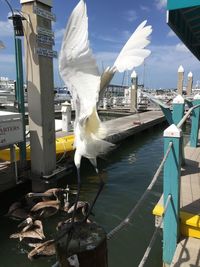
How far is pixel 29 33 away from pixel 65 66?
110 inches

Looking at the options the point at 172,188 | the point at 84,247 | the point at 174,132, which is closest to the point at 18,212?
the point at 172,188

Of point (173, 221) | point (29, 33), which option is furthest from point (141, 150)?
point (173, 221)

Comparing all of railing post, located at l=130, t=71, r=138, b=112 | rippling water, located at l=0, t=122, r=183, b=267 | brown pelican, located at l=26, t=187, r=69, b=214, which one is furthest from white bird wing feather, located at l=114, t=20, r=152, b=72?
railing post, located at l=130, t=71, r=138, b=112

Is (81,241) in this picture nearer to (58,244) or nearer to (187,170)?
(58,244)

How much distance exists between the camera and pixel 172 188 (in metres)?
2.46

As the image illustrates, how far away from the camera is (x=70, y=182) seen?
5734mm

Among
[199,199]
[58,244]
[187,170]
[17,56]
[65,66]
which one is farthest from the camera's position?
[17,56]

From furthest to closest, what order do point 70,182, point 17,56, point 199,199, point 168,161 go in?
point 70,182, point 17,56, point 199,199, point 168,161

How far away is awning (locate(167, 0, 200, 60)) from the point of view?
2.85 meters

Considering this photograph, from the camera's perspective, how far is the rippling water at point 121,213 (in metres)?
3.39

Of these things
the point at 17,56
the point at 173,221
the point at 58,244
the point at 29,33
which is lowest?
the point at 173,221

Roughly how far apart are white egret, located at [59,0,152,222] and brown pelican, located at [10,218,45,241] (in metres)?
2.17

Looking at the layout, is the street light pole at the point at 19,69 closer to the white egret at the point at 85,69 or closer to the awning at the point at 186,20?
the awning at the point at 186,20

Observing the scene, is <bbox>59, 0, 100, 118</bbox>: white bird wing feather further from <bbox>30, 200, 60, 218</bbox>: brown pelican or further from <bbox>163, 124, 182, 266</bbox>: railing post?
<bbox>30, 200, 60, 218</bbox>: brown pelican
